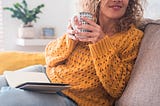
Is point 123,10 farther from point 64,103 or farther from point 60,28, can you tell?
point 60,28

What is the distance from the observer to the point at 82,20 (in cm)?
116

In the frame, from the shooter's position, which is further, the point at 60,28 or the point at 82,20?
the point at 60,28

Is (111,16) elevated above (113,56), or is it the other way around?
(111,16)

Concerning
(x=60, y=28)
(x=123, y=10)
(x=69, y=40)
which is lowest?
(x=60, y=28)

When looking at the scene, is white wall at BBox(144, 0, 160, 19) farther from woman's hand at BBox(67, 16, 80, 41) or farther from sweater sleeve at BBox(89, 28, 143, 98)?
woman's hand at BBox(67, 16, 80, 41)

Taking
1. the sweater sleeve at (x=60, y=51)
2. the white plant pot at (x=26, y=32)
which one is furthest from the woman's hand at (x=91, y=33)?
the white plant pot at (x=26, y=32)

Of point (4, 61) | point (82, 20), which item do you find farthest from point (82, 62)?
point (4, 61)

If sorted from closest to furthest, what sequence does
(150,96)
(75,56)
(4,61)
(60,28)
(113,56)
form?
1. (150,96)
2. (113,56)
3. (75,56)
4. (4,61)
5. (60,28)

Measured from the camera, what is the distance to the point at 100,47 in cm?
116

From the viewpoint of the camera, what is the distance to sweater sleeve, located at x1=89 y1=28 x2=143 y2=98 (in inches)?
44.8

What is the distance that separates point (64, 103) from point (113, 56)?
0.85 feet

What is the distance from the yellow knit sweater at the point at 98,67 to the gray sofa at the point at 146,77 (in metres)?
0.04

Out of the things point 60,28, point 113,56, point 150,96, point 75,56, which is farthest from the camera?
point 60,28

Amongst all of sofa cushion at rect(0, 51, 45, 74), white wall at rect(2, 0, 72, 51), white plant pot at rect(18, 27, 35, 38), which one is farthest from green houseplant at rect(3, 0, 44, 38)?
sofa cushion at rect(0, 51, 45, 74)
